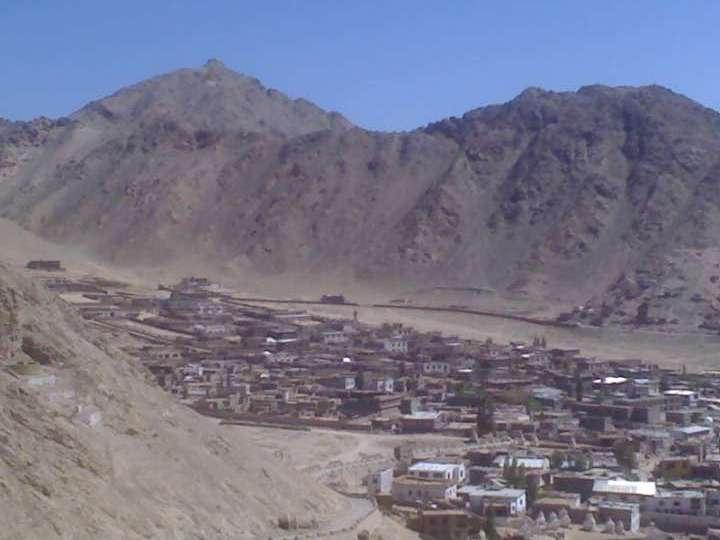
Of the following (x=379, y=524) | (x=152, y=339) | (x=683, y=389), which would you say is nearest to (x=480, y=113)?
(x=152, y=339)

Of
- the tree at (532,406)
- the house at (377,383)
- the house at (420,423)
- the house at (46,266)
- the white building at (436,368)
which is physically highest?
the house at (46,266)

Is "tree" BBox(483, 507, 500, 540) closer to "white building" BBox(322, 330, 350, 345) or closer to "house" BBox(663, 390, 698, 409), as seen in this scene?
"house" BBox(663, 390, 698, 409)

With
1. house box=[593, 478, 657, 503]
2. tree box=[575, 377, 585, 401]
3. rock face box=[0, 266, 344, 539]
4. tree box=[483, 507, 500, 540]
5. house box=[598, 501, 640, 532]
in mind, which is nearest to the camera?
rock face box=[0, 266, 344, 539]

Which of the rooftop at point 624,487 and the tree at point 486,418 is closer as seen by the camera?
A: the rooftop at point 624,487

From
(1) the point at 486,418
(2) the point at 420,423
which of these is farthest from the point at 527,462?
(1) the point at 486,418

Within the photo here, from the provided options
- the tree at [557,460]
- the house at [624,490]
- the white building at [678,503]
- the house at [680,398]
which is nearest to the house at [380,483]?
the house at [624,490]

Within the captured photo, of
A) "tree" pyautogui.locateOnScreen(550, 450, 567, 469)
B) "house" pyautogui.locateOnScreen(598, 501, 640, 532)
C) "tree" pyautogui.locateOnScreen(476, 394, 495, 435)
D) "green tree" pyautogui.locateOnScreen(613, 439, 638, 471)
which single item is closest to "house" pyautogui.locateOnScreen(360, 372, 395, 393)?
"tree" pyautogui.locateOnScreen(476, 394, 495, 435)

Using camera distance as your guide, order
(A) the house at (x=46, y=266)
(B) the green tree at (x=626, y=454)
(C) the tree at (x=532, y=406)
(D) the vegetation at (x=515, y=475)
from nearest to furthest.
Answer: (D) the vegetation at (x=515, y=475) < (B) the green tree at (x=626, y=454) < (C) the tree at (x=532, y=406) < (A) the house at (x=46, y=266)

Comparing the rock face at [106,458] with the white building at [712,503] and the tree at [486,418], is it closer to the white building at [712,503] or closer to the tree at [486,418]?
the white building at [712,503]
